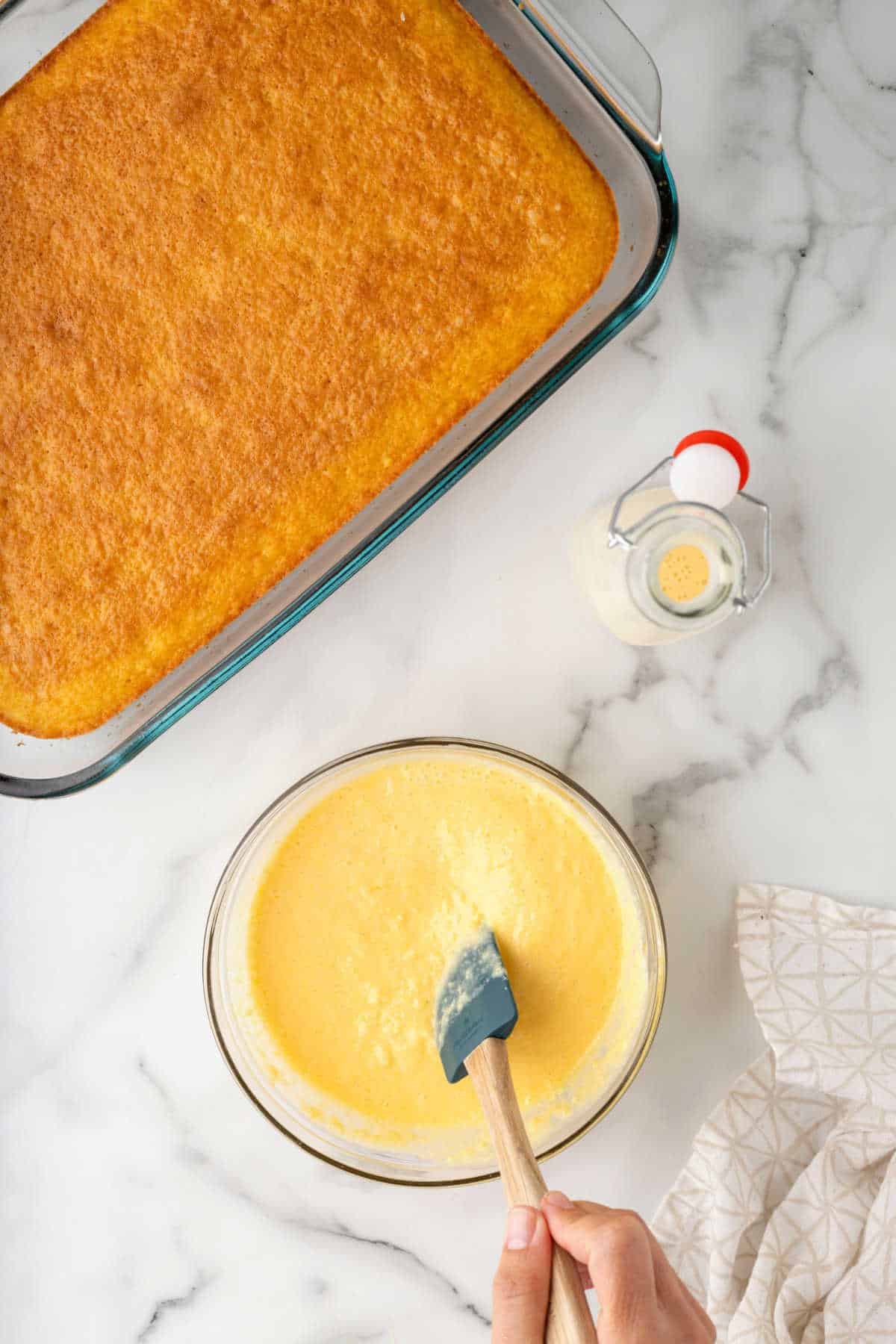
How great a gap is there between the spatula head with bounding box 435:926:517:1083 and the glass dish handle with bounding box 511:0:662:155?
0.92 m

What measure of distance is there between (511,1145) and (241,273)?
1013mm

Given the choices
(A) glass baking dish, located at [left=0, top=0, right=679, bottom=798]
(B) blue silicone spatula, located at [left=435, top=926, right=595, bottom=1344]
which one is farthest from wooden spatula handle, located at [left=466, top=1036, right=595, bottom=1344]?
(A) glass baking dish, located at [left=0, top=0, right=679, bottom=798]

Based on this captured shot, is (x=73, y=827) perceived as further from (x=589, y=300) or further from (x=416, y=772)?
(x=589, y=300)

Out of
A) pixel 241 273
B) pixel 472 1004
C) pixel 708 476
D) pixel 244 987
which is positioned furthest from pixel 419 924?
pixel 241 273

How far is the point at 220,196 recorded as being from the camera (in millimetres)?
1188

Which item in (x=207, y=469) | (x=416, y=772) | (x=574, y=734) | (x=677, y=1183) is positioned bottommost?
(x=677, y=1183)

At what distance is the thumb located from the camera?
0.96m

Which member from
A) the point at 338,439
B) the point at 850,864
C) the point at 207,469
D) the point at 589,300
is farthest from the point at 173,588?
the point at 850,864

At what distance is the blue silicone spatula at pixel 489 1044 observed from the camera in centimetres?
110

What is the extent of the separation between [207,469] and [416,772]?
0.43 m

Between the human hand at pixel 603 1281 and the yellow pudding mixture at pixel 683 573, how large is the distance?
661 millimetres

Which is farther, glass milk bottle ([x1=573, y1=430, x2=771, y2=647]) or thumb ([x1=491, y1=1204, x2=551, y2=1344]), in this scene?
glass milk bottle ([x1=573, y1=430, x2=771, y2=647])

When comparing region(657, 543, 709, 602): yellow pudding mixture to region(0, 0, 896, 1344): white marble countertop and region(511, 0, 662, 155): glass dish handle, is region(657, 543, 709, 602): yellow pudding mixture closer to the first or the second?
region(0, 0, 896, 1344): white marble countertop

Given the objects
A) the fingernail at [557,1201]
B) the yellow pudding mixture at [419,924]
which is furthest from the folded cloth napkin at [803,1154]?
the fingernail at [557,1201]
